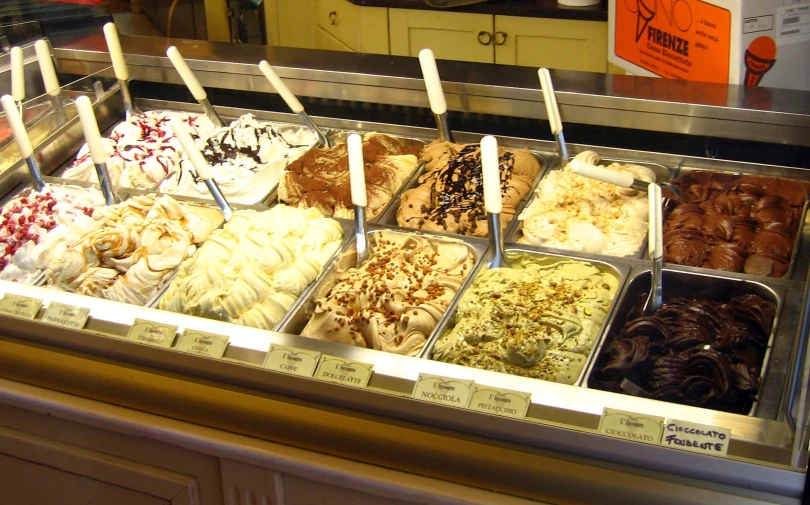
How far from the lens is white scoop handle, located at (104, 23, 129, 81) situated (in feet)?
8.55

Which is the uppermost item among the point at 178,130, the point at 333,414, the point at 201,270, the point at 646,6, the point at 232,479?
the point at 646,6

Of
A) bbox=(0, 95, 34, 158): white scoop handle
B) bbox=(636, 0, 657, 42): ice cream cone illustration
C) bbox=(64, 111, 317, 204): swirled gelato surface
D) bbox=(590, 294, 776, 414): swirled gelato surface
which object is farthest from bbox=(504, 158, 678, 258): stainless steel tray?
bbox=(0, 95, 34, 158): white scoop handle

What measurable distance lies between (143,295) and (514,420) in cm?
98

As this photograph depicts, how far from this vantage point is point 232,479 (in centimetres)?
171

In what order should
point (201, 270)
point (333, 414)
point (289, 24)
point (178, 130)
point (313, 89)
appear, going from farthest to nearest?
1. point (289, 24)
2. point (313, 89)
3. point (178, 130)
4. point (201, 270)
5. point (333, 414)

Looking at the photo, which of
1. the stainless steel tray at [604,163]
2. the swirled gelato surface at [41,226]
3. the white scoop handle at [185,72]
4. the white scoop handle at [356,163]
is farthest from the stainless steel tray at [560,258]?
the white scoop handle at [185,72]

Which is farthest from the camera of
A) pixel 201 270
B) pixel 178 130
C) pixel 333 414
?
pixel 178 130

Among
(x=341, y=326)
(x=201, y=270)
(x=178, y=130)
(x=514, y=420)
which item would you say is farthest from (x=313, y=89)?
(x=514, y=420)

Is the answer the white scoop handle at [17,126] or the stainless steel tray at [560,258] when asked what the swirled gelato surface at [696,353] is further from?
the white scoop handle at [17,126]

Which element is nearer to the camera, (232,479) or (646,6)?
(232,479)

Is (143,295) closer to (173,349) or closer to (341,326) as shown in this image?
(173,349)

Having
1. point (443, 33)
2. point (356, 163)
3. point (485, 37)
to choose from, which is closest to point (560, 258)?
point (356, 163)

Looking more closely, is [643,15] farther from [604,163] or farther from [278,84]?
[278,84]

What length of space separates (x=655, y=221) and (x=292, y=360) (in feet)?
2.47
